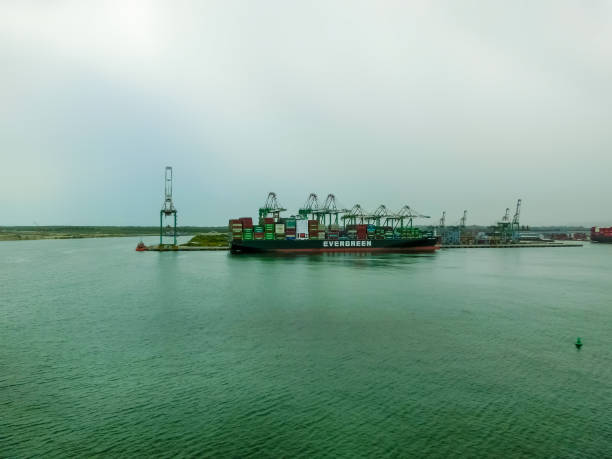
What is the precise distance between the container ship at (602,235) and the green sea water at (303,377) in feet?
482

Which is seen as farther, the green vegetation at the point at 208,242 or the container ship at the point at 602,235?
the container ship at the point at 602,235

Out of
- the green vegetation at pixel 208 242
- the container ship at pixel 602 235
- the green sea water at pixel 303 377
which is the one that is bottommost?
the green sea water at pixel 303 377

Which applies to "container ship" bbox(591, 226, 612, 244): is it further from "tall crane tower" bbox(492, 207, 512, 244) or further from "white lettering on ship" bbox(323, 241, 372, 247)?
"white lettering on ship" bbox(323, 241, 372, 247)

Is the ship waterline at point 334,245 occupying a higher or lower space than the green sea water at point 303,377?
higher

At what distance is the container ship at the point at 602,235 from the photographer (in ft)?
454

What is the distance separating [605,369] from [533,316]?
9.18 metres

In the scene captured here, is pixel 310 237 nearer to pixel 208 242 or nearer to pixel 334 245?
pixel 334 245

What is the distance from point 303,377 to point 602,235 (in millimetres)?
173887

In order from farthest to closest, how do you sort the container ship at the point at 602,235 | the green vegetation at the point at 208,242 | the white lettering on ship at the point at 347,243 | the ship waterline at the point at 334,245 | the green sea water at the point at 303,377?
the container ship at the point at 602,235, the green vegetation at the point at 208,242, the white lettering on ship at the point at 347,243, the ship waterline at the point at 334,245, the green sea water at the point at 303,377

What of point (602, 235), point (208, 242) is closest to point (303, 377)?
point (208, 242)

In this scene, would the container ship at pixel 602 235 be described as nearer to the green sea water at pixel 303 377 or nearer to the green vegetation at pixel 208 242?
the green vegetation at pixel 208 242

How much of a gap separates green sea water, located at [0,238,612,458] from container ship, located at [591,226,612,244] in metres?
147

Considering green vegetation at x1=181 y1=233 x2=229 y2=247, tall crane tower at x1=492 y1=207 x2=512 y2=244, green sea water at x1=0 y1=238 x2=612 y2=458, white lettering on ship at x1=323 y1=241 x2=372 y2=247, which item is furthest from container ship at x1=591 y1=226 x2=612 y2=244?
green sea water at x1=0 y1=238 x2=612 y2=458

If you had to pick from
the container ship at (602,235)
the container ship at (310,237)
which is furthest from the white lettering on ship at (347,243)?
the container ship at (602,235)
